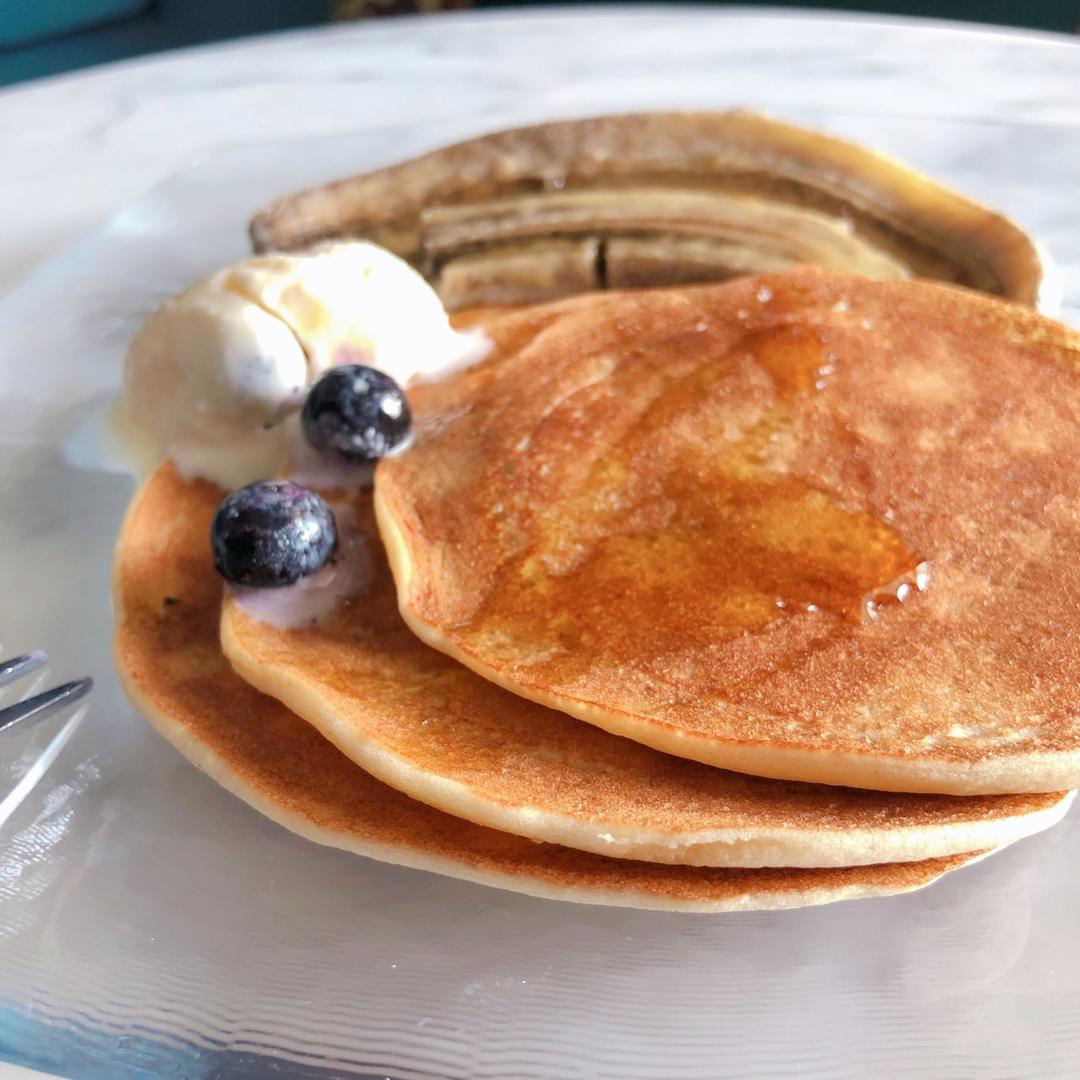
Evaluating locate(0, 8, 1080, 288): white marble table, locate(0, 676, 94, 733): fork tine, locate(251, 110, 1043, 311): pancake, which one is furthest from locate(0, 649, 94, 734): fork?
locate(0, 8, 1080, 288): white marble table

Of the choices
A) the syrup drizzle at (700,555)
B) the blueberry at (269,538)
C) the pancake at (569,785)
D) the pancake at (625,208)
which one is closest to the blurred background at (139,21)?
the pancake at (625,208)

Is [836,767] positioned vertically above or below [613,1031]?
above

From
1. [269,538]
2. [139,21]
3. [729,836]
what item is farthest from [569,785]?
[139,21]

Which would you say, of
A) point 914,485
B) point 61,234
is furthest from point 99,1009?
point 61,234

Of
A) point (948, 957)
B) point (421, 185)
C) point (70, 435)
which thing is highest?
point (421, 185)

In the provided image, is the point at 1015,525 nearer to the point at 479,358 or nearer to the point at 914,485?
the point at 914,485

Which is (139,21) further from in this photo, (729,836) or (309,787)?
(729,836)
